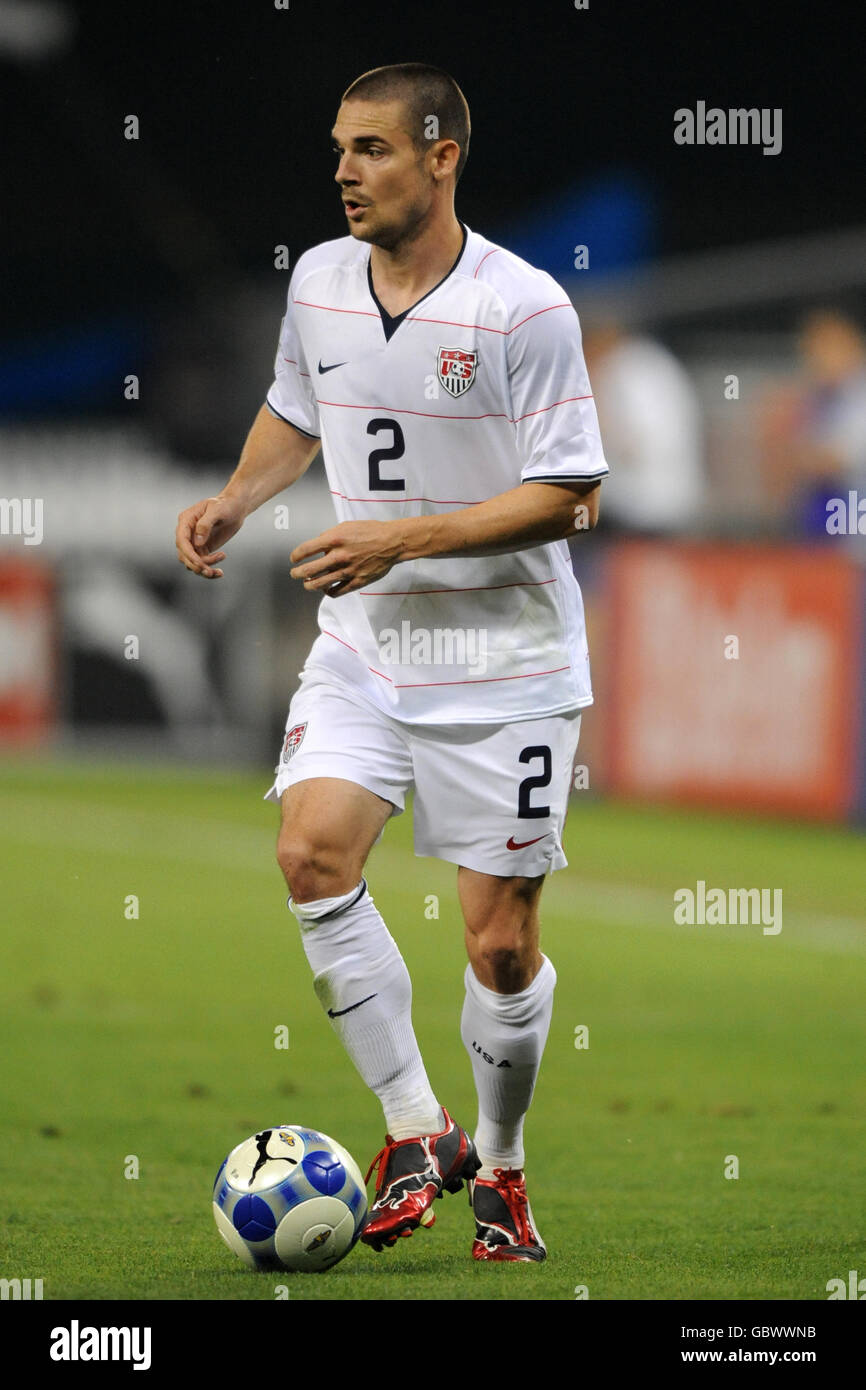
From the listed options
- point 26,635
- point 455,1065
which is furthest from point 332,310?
point 26,635

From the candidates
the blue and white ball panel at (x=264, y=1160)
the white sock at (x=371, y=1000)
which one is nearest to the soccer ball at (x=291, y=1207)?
the blue and white ball panel at (x=264, y=1160)

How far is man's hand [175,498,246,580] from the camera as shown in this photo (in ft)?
14.2

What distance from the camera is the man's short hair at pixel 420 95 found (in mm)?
4164

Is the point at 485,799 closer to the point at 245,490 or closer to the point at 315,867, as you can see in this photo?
the point at 315,867

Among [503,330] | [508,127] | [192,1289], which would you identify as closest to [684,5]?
[508,127]

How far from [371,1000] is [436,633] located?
2.47 feet

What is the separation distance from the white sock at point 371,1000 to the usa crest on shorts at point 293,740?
0.99 ft

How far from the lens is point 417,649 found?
14.2ft

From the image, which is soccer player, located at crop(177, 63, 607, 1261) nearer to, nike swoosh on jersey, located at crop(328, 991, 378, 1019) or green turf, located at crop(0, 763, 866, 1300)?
nike swoosh on jersey, located at crop(328, 991, 378, 1019)

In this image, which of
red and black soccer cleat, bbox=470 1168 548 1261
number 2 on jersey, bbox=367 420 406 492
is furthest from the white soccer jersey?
red and black soccer cleat, bbox=470 1168 548 1261

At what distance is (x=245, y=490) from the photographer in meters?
4.53

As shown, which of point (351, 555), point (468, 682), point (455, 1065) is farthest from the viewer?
point (455, 1065)

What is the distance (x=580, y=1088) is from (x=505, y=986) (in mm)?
2133

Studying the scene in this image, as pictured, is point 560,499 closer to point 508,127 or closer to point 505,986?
point 505,986
